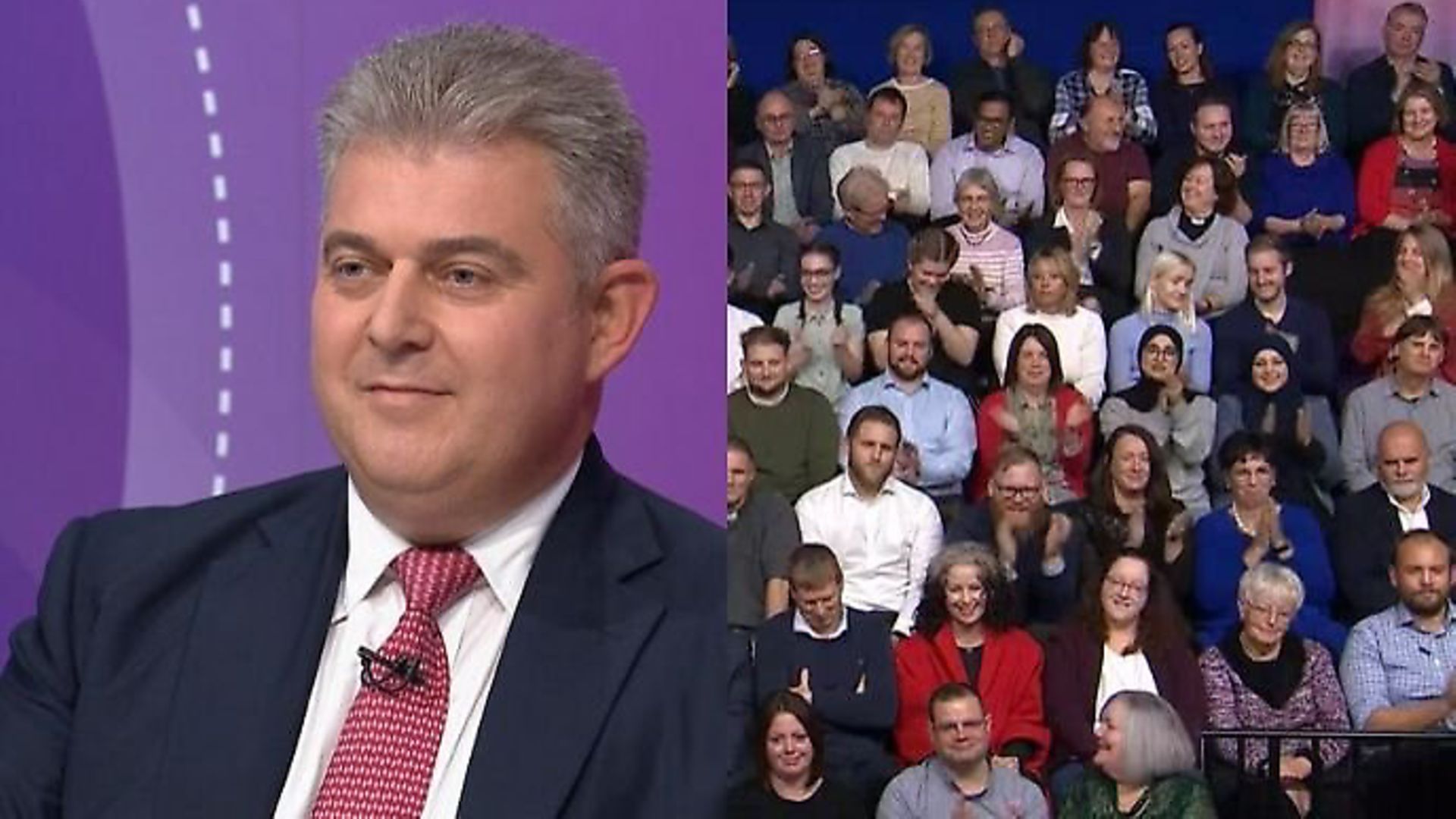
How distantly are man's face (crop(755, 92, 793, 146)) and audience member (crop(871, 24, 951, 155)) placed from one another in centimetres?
38

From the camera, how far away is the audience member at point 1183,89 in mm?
7566

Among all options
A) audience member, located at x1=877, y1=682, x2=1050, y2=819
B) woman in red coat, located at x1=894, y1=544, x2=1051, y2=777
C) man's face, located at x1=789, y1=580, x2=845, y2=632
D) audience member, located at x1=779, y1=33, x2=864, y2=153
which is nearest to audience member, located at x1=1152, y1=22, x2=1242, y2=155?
audience member, located at x1=779, y1=33, x2=864, y2=153

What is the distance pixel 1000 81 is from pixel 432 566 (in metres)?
6.38

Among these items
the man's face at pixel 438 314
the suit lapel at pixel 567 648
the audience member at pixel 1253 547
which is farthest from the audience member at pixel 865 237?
the man's face at pixel 438 314

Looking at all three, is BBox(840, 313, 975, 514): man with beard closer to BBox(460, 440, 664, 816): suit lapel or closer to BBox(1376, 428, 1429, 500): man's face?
BBox(1376, 428, 1429, 500): man's face

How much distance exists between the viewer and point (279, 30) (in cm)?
232

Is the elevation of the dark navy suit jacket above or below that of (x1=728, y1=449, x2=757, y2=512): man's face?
below

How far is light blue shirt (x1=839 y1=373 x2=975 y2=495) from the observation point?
6609mm

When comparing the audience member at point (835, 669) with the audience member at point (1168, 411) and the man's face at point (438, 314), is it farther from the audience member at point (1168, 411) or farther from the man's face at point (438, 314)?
the man's face at point (438, 314)

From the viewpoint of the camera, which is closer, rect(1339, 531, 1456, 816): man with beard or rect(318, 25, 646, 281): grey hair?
rect(318, 25, 646, 281): grey hair

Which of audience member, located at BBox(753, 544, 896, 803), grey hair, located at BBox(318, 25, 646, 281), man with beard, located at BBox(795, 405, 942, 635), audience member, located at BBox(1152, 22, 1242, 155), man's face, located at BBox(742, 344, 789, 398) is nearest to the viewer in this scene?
grey hair, located at BBox(318, 25, 646, 281)

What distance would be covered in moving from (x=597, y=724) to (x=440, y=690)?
0.08 metres

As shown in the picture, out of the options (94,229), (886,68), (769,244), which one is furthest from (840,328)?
(94,229)

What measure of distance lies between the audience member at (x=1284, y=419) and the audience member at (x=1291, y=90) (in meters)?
0.82
